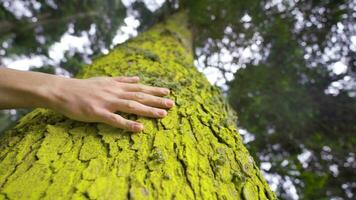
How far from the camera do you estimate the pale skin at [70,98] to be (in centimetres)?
159

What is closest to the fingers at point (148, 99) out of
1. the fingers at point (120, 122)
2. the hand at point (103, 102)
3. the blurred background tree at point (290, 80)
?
the hand at point (103, 102)

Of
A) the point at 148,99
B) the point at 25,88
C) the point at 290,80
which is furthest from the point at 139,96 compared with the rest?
the point at 290,80

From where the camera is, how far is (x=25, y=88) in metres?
1.60

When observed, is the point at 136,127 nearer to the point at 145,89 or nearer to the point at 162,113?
the point at 162,113

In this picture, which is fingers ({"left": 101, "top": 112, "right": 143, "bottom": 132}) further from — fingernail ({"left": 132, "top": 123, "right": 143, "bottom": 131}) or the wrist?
the wrist

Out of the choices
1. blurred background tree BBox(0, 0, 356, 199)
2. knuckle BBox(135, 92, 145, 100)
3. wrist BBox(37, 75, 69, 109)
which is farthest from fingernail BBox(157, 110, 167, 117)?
blurred background tree BBox(0, 0, 356, 199)

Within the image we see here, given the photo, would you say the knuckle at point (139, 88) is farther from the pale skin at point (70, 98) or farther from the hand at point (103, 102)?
the pale skin at point (70, 98)

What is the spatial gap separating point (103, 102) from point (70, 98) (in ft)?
0.55

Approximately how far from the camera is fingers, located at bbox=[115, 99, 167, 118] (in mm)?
1667

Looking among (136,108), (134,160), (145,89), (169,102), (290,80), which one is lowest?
(134,160)

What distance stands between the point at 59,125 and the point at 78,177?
522 millimetres

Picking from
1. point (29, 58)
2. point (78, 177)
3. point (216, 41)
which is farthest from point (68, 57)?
point (78, 177)

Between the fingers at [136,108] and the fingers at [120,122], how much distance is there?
9 cm

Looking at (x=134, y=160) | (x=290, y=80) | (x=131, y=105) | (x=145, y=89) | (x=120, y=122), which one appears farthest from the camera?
(x=290, y=80)
